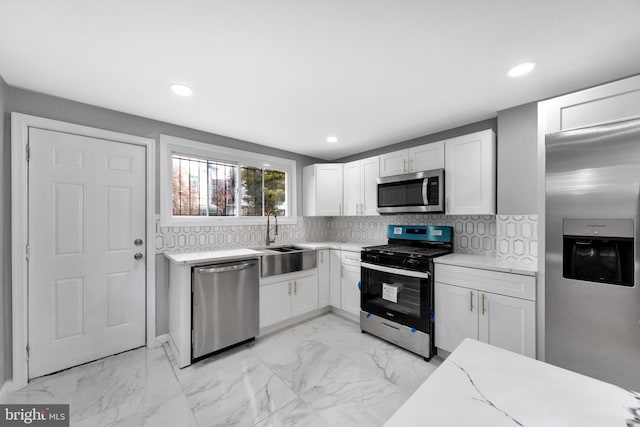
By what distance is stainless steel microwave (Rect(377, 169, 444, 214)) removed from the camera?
105 inches

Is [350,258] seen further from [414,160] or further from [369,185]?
[414,160]

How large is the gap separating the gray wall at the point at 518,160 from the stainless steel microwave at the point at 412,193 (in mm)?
520

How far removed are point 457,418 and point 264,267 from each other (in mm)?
2450

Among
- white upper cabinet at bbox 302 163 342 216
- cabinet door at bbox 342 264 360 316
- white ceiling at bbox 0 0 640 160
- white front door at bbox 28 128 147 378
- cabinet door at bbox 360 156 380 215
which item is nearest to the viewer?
white ceiling at bbox 0 0 640 160

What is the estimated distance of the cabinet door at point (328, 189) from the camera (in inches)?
149

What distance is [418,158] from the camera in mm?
2887

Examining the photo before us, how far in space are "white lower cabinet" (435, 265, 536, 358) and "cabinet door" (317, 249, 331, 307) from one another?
1458mm

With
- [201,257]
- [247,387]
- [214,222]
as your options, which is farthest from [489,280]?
[214,222]

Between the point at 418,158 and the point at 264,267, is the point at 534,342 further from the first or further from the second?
the point at 264,267

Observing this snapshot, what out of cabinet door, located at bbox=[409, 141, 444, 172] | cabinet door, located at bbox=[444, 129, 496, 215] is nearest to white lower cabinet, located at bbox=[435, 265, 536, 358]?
cabinet door, located at bbox=[444, 129, 496, 215]

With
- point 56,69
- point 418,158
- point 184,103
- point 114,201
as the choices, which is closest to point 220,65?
point 184,103

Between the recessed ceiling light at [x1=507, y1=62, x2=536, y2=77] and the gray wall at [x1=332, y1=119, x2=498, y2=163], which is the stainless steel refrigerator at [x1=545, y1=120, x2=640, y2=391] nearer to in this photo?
the recessed ceiling light at [x1=507, y1=62, x2=536, y2=77]

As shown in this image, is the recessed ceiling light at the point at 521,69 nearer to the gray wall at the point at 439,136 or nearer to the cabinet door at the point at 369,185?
the gray wall at the point at 439,136

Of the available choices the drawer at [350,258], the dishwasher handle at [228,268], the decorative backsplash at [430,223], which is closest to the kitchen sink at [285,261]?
the dishwasher handle at [228,268]
